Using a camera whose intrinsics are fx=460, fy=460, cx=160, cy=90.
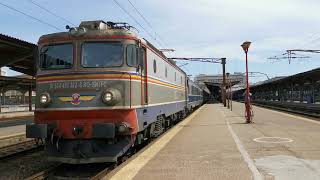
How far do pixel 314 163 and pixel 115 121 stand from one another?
4.52 m

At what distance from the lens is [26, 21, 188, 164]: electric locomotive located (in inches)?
417

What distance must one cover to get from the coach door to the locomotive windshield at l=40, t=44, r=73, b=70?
1.77 m

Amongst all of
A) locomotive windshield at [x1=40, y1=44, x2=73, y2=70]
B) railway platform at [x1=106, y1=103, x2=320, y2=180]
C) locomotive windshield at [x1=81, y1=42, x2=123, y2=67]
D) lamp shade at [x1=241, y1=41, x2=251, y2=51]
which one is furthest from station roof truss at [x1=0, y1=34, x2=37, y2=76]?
locomotive windshield at [x1=81, y1=42, x2=123, y2=67]

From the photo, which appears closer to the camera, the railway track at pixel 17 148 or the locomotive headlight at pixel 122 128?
the locomotive headlight at pixel 122 128

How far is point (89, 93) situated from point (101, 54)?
1.04 m

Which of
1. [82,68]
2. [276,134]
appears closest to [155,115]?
[82,68]

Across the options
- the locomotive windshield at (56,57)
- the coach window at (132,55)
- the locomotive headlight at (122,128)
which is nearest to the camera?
the locomotive headlight at (122,128)

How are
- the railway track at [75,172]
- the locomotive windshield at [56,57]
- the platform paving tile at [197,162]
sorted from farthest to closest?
the locomotive windshield at [56,57] < the railway track at [75,172] < the platform paving tile at [197,162]

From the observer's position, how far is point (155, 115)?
1423cm

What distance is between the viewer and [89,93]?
35.3 ft

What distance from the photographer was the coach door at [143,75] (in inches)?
465

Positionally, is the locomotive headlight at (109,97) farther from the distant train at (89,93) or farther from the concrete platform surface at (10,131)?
the concrete platform surface at (10,131)

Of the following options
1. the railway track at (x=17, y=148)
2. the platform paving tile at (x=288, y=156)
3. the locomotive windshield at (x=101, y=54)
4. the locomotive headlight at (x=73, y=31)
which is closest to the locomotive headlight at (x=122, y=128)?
the locomotive windshield at (x=101, y=54)

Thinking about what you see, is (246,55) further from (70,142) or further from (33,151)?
(70,142)
